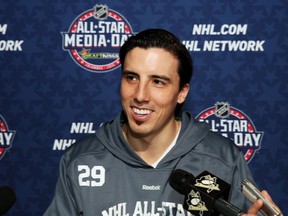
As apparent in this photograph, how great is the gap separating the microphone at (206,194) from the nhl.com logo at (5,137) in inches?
40.1

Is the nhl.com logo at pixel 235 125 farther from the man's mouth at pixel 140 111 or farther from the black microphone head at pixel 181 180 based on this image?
the black microphone head at pixel 181 180

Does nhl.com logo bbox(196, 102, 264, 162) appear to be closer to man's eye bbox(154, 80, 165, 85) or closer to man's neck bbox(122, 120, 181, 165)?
man's neck bbox(122, 120, 181, 165)

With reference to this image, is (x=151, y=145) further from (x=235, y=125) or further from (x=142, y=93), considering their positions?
(x=235, y=125)

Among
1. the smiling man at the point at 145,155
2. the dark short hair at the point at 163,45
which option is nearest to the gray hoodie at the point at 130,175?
the smiling man at the point at 145,155

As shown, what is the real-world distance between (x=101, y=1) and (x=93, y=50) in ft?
0.70

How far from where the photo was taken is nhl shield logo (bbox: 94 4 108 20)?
1795mm

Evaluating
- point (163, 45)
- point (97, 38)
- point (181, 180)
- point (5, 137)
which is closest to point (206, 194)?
point (181, 180)

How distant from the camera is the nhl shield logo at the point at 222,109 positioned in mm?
1816

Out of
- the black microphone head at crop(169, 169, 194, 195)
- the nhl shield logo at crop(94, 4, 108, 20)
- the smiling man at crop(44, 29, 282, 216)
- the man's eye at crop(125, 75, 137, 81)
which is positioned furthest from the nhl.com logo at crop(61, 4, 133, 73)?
the black microphone head at crop(169, 169, 194, 195)

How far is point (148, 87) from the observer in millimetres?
1349

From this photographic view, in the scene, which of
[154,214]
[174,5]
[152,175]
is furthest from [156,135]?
[174,5]

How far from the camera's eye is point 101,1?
1796mm

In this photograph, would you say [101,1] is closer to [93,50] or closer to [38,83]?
[93,50]

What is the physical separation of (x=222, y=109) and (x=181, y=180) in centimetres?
75
